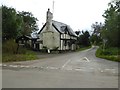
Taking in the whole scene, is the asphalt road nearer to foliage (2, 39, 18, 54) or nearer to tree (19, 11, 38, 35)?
foliage (2, 39, 18, 54)

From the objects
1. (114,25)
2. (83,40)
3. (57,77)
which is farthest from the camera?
(83,40)

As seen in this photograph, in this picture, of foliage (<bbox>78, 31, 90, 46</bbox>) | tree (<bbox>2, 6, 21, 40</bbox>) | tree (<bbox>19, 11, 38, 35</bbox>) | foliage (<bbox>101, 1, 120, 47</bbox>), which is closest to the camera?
foliage (<bbox>101, 1, 120, 47</bbox>)

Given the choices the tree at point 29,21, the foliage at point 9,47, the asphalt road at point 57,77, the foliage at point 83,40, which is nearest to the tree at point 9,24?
the foliage at point 9,47

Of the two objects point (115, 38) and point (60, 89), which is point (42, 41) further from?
point (60, 89)

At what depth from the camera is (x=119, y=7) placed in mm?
34781

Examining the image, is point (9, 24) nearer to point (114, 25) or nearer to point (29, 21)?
point (114, 25)

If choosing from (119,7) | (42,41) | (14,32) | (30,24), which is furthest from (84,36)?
(119,7)

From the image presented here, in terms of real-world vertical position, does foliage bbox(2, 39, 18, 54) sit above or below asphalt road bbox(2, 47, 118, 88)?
above

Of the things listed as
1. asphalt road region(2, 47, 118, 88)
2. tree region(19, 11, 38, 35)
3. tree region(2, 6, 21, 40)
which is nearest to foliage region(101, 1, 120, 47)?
asphalt road region(2, 47, 118, 88)

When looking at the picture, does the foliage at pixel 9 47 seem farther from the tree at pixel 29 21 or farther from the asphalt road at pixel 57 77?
the tree at pixel 29 21

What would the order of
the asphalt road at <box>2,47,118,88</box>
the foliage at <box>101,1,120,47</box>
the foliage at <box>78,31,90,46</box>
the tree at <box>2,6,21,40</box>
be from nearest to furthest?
the asphalt road at <box>2,47,118,88</box>
the foliage at <box>101,1,120,47</box>
the tree at <box>2,6,21,40</box>
the foliage at <box>78,31,90,46</box>

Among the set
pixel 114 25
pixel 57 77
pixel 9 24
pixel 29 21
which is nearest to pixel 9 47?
pixel 9 24

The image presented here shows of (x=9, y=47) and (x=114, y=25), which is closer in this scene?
(x=114, y=25)

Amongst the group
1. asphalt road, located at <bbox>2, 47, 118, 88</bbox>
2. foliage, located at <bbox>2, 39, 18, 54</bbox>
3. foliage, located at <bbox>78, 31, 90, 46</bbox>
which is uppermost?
foliage, located at <bbox>78, 31, 90, 46</bbox>
